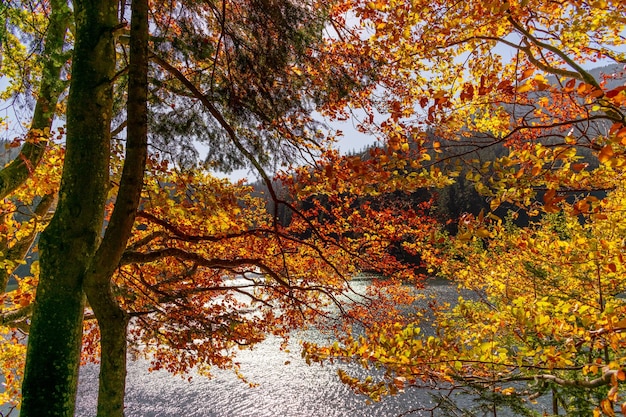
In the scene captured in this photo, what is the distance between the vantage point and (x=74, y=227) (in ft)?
9.07

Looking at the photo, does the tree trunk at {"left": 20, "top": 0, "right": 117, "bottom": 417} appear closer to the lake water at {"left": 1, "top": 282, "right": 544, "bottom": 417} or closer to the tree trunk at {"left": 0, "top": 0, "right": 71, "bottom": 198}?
the tree trunk at {"left": 0, "top": 0, "right": 71, "bottom": 198}

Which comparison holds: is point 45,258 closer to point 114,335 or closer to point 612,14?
point 114,335

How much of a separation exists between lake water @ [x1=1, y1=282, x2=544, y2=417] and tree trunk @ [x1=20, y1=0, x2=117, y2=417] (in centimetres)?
1303

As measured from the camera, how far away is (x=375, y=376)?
59.7 ft

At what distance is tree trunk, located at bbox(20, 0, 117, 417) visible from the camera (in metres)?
2.54

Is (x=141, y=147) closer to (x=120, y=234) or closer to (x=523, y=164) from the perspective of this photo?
(x=120, y=234)

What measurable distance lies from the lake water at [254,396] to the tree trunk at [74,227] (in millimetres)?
13031

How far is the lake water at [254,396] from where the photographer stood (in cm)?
1603

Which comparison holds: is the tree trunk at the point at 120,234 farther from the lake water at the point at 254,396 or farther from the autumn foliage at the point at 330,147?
the lake water at the point at 254,396

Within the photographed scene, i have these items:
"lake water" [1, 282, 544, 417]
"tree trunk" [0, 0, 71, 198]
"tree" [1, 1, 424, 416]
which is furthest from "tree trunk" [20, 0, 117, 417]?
"lake water" [1, 282, 544, 417]

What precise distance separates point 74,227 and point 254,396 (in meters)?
17.5

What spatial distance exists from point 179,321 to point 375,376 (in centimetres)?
1527

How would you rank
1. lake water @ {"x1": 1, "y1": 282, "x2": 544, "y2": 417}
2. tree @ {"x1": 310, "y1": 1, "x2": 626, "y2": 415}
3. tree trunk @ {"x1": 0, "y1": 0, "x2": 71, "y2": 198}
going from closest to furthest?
tree @ {"x1": 310, "y1": 1, "x2": 626, "y2": 415} → tree trunk @ {"x1": 0, "y1": 0, "x2": 71, "y2": 198} → lake water @ {"x1": 1, "y1": 282, "x2": 544, "y2": 417}

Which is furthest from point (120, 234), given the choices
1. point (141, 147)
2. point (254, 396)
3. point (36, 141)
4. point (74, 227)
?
point (254, 396)
